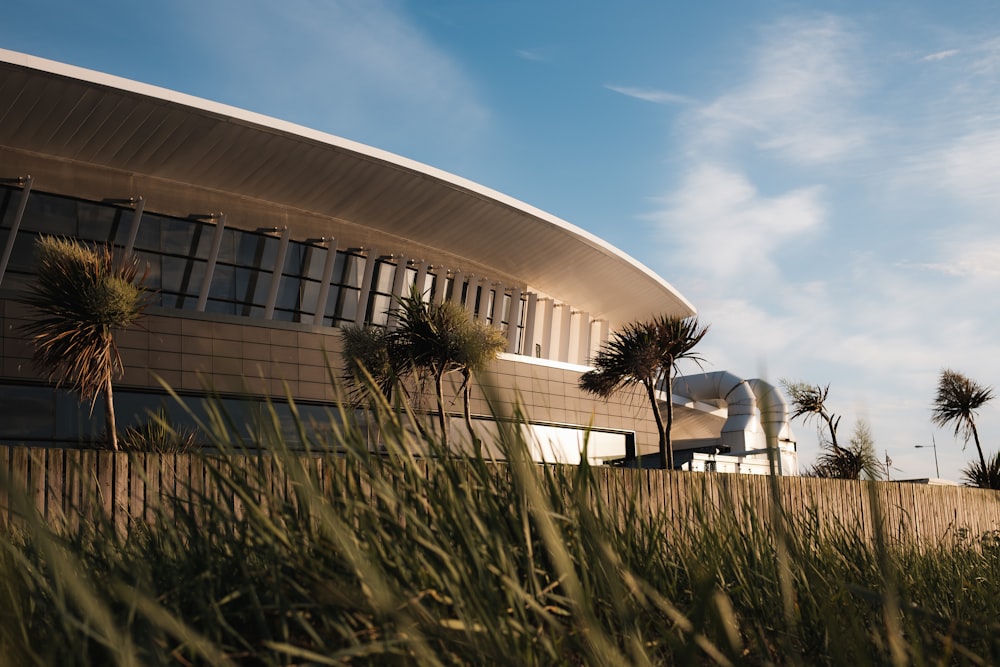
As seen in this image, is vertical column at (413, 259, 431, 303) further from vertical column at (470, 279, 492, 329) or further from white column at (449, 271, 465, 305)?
vertical column at (470, 279, 492, 329)

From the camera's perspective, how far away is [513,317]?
37.4 meters

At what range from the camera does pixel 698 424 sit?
179 feet

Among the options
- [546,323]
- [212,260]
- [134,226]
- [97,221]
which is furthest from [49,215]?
[546,323]

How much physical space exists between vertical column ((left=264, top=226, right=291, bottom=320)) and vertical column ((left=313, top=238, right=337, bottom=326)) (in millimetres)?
1372

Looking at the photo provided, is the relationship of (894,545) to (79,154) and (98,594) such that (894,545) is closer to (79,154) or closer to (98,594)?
(98,594)

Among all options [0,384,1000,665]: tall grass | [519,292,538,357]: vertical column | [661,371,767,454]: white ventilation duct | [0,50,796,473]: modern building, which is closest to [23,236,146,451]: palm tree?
[0,50,796,473]: modern building

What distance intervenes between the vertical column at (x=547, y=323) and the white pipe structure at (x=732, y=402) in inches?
336

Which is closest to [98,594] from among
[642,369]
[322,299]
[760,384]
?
[760,384]

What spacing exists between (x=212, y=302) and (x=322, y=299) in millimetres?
3485

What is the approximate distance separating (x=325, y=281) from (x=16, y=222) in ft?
30.8

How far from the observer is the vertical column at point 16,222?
2381 cm

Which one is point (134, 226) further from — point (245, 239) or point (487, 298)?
point (487, 298)

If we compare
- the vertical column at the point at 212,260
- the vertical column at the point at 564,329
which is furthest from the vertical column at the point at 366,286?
the vertical column at the point at 564,329

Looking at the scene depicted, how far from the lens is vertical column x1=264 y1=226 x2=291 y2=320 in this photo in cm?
2881
